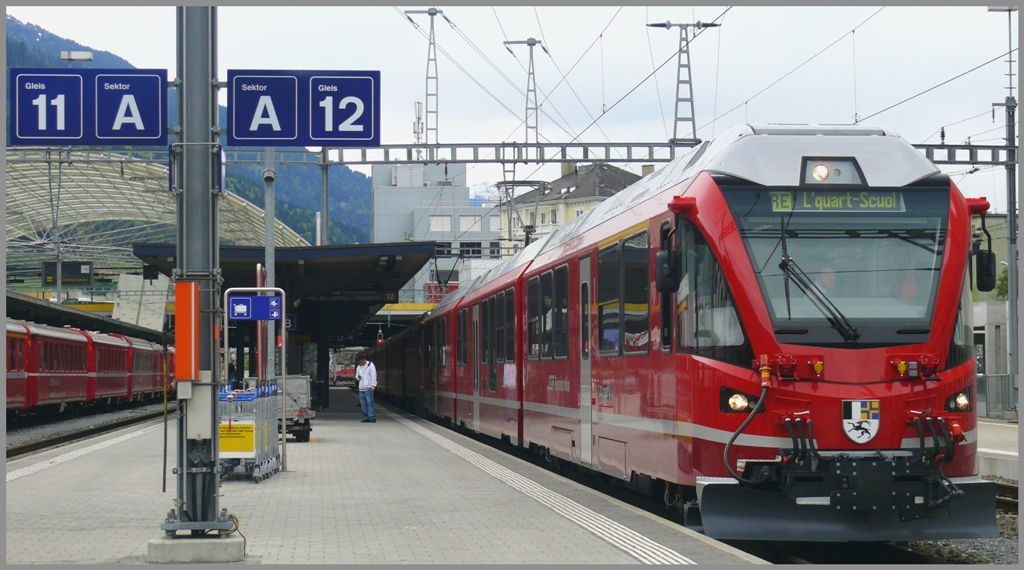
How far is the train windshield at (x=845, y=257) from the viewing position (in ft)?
29.9

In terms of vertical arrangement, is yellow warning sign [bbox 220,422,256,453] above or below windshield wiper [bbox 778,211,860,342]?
below

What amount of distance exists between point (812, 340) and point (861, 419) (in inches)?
26.4

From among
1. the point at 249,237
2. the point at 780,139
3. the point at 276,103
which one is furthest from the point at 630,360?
the point at 249,237

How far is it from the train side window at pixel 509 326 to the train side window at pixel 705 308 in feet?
26.2

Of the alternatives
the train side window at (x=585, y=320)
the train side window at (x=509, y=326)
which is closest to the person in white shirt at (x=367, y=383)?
the train side window at (x=509, y=326)

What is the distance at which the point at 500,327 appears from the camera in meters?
18.9

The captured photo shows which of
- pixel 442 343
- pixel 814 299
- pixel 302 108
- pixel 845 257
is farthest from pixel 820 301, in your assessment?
pixel 442 343

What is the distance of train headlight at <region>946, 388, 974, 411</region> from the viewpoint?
9125mm

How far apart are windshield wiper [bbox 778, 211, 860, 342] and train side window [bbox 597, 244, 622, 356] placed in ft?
8.59

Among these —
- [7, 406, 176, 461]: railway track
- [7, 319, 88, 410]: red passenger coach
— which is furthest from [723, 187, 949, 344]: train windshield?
[7, 319, 88, 410]: red passenger coach

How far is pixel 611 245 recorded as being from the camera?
12086 millimetres

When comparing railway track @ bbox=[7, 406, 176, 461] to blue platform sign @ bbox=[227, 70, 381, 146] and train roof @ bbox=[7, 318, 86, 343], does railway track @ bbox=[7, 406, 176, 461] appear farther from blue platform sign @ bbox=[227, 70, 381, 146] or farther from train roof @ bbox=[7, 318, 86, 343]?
blue platform sign @ bbox=[227, 70, 381, 146]

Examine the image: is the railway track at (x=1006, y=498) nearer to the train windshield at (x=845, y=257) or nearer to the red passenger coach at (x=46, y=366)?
the train windshield at (x=845, y=257)

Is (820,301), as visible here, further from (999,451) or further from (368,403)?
(368,403)
